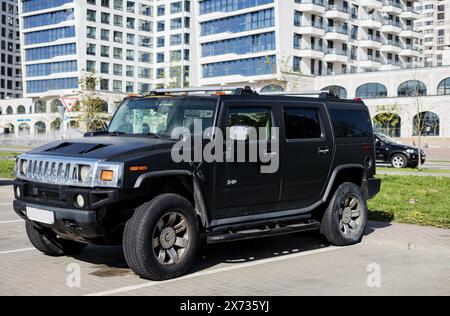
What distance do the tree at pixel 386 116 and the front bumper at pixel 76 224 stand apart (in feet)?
158

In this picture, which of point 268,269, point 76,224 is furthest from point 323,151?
point 76,224

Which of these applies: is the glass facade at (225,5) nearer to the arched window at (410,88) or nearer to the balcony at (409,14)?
the arched window at (410,88)

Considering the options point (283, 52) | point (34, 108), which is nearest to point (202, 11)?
point (283, 52)

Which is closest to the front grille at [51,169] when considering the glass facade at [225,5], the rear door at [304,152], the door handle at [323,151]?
the rear door at [304,152]

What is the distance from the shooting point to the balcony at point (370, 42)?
7562 cm

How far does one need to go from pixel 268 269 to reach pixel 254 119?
1.88 m

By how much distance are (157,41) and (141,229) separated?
89.5 m

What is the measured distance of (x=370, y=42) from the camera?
248ft

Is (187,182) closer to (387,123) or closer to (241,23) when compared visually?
(387,123)

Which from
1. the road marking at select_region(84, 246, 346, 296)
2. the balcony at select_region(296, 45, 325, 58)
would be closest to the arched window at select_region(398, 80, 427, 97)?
the balcony at select_region(296, 45, 325, 58)

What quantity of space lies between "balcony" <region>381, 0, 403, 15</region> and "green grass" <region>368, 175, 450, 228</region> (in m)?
64.3

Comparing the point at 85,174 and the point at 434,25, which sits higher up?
the point at 434,25

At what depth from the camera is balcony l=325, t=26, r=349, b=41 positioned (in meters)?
70.8
